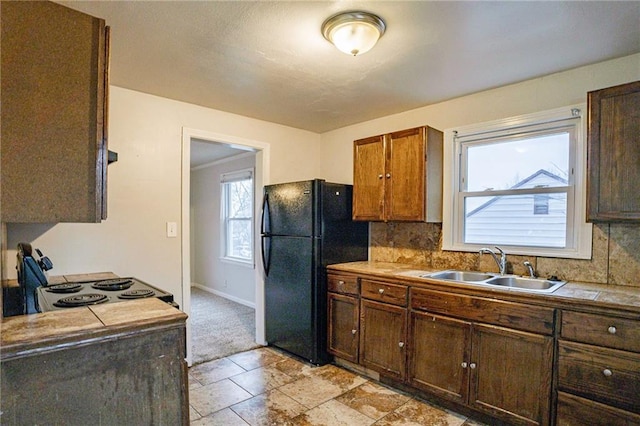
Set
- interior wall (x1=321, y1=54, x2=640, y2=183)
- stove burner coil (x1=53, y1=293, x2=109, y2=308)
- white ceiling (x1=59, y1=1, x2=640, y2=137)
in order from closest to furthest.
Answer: stove burner coil (x1=53, y1=293, x2=109, y2=308) → white ceiling (x1=59, y1=1, x2=640, y2=137) → interior wall (x1=321, y1=54, x2=640, y2=183)

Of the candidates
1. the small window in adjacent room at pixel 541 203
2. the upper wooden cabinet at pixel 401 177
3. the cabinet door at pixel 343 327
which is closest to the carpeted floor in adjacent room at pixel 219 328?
the cabinet door at pixel 343 327

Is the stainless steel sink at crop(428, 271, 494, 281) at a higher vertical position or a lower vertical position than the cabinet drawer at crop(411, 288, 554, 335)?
higher

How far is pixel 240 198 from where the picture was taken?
216 inches

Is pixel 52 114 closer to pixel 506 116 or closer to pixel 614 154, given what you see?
pixel 614 154

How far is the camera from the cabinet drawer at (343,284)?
9.50 ft

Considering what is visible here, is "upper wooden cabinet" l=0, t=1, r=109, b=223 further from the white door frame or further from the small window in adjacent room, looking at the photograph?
the small window in adjacent room

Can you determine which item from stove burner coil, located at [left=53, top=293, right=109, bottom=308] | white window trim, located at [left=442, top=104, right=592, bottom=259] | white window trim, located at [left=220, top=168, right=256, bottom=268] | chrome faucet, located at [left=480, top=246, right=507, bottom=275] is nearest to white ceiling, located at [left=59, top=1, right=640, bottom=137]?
white window trim, located at [left=442, top=104, right=592, bottom=259]

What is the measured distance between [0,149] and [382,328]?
245cm

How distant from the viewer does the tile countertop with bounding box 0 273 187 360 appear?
3.19 ft

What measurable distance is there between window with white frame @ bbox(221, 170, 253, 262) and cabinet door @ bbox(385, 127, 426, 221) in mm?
2676

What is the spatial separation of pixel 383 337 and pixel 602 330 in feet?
4.49

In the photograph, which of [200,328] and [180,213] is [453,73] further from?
[200,328]

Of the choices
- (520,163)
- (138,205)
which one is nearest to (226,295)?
(138,205)

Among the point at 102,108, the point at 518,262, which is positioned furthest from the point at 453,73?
the point at 102,108
